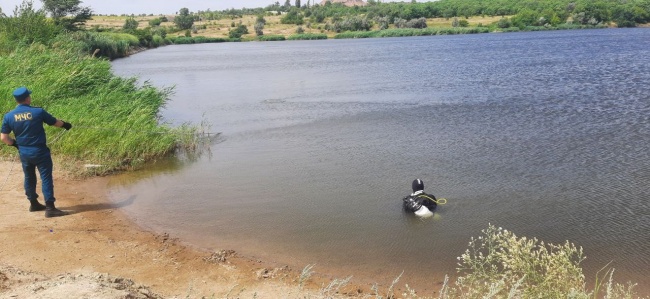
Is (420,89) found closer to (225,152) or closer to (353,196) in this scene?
(225,152)

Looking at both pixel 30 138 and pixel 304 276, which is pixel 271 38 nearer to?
pixel 30 138

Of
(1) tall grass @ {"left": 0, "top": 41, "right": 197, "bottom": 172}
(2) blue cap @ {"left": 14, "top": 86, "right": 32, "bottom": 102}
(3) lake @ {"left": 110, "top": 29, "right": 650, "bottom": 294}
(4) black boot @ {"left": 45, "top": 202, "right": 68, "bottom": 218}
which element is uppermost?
(2) blue cap @ {"left": 14, "top": 86, "right": 32, "bottom": 102}

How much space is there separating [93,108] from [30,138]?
6.93 metres

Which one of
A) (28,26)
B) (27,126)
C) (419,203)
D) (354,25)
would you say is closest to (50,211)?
(27,126)

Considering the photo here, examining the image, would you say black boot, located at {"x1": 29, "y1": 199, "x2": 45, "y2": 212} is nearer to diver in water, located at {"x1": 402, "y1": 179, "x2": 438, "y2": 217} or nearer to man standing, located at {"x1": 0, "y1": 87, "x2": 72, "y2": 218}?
man standing, located at {"x1": 0, "y1": 87, "x2": 72, "y2": 218}

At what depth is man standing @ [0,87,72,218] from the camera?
28.9 ft

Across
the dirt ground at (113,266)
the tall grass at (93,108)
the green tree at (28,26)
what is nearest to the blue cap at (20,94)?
the dirt ground at (113,266)

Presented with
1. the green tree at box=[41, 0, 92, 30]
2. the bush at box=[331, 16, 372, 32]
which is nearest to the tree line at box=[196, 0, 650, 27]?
the bush at box=[331, 16, 372, 32]

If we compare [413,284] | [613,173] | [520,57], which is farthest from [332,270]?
[520,57]

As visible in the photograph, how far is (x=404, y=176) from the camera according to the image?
12.3m

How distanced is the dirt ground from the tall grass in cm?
337

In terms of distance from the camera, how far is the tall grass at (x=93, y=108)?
13.2 m

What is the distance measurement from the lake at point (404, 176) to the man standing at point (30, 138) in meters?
1.60

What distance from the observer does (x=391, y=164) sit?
13.3 meters
